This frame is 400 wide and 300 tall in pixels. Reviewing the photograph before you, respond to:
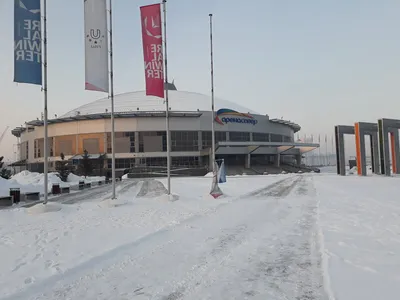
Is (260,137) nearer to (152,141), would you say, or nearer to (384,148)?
(152,141)

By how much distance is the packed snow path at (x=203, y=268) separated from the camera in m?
4.46

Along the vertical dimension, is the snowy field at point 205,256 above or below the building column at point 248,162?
below

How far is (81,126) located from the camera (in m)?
65.9

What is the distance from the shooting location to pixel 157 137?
6384 centimetres

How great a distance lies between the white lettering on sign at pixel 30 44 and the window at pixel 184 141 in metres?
51.4

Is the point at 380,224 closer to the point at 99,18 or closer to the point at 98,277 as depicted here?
the point at 98,277

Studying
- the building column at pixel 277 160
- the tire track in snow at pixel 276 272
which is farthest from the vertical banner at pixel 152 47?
the building column at pixel 277 160

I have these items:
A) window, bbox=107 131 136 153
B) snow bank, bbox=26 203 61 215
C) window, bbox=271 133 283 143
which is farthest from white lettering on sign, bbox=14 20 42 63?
window, bbox=271 133 283 143

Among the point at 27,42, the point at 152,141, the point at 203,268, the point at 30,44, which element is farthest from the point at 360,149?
the point at 152,141

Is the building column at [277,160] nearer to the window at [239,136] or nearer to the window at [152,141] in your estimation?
the window at [239,136]

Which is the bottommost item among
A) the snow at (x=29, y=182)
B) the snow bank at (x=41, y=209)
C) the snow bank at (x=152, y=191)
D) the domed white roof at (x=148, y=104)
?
the snow bank at (x=152, y=191)

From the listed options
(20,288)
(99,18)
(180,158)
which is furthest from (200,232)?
(180,158)

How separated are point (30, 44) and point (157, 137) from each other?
5151cm

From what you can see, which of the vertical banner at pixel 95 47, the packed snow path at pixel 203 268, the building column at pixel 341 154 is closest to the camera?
the packed snow path at pixel 203 268
